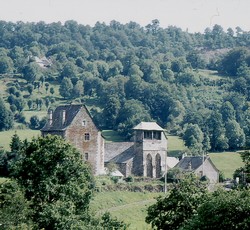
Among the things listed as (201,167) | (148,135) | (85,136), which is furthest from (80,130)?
(201,167)

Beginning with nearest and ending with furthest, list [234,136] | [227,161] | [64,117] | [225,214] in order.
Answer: [225,214] < [64,117] < [227,161] < [234,136]

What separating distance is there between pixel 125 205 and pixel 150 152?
23.7 meters

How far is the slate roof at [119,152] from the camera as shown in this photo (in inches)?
3826

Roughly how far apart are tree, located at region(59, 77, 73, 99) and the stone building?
10239cm

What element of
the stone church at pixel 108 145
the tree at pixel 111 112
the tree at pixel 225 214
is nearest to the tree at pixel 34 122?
the tree at pixel 111 112

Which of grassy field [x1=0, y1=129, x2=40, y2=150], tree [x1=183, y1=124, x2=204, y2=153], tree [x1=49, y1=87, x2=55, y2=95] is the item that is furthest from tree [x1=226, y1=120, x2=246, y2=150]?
tree [x1=49, y1=87, x2=55, y2=95]

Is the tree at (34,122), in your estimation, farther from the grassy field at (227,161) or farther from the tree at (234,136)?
the grassy field at (227,161)

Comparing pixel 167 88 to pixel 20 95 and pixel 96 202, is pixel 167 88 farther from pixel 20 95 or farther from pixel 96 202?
pixel 96 202

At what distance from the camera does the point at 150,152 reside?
95125 mm

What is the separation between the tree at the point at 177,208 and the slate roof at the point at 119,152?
176 feet

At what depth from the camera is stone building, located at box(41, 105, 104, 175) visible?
8388 cm

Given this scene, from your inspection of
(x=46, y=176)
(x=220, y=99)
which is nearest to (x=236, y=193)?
(x=46, y=176)

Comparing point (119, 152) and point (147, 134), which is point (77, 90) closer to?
point (119, 152)

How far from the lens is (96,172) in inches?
3403
